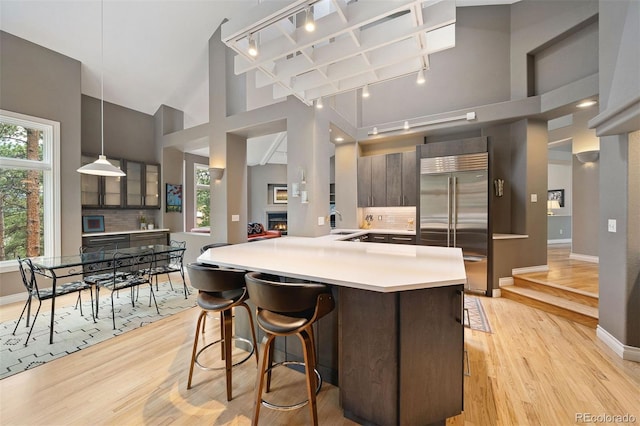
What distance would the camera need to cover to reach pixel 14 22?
3.80m

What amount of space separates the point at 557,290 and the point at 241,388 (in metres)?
4.23

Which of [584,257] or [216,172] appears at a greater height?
[216,172]

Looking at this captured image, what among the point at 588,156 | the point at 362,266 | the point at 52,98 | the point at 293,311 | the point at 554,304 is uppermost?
the point at 52,98

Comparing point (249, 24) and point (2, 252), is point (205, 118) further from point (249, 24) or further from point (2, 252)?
point (249, 24)

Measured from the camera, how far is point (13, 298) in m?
3.90

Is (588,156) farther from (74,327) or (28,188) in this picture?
(28,188)

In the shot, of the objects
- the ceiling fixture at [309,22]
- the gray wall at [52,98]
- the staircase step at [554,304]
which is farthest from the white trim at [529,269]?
the gray wall at [52,98]

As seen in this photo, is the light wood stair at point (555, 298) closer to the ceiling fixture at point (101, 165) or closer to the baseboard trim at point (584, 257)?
the baseboard trim at point (584, 257)

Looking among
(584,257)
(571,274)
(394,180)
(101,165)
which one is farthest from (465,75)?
(101,165)

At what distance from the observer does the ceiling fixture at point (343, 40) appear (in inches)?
69.4

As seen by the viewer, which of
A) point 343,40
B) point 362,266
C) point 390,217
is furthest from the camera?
point 390,217

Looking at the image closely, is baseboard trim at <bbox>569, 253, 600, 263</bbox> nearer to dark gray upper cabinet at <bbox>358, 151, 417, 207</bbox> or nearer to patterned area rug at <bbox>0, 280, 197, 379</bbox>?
dark gray upper cabinet at <bbox>358, 151, 417, 207</bbox>

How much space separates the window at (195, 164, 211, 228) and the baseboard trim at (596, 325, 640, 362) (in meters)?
8.10

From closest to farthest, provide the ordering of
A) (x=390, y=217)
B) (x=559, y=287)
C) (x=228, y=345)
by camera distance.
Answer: (x=228, y=345), (x=559, y=287), (x=390, y=217)
